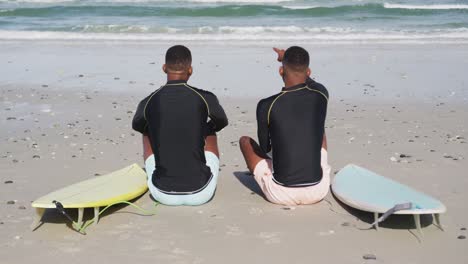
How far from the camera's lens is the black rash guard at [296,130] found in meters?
5.05

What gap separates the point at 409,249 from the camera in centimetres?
438

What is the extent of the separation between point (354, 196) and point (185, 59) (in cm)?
156

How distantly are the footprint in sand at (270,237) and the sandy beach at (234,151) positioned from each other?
0.04ft

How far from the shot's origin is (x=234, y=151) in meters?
6.91

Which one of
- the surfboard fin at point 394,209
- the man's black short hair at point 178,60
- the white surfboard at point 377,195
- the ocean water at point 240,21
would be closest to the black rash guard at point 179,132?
the man's black short hair at point 178,60

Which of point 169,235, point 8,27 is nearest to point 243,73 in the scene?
point 169,235

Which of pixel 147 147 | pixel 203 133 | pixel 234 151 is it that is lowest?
pixel 234 151

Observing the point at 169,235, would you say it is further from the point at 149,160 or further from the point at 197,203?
the point at 149,160

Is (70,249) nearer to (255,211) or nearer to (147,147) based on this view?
(147,147)

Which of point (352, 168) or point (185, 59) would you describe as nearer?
point (185, 59)

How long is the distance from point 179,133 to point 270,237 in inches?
40.2

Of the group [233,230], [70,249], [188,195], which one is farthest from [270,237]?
[70,249]

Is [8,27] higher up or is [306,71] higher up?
[306,71]

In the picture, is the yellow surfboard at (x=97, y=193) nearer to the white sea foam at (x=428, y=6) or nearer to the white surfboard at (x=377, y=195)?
the white surfboard at (x=377, y=195)
